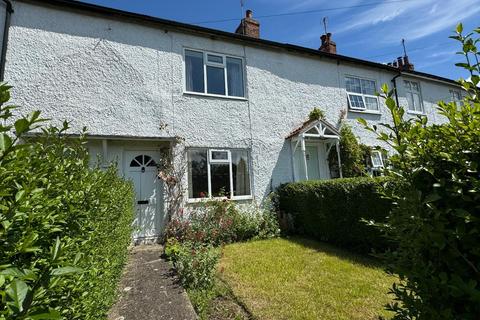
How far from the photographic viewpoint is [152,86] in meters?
8.30

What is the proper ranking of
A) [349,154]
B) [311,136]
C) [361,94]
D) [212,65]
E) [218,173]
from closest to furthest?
1. [218,173]
2. [212,65]
3. [311,136]
4. [349,154]
5. [361,94]

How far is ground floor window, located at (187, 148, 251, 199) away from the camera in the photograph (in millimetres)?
8570

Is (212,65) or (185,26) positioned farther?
(212,65)

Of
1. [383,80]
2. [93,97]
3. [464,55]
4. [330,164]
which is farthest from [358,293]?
[383,80]

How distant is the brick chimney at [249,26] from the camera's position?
35.2ft

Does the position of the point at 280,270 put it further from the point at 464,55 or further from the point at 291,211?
the point at 464,55

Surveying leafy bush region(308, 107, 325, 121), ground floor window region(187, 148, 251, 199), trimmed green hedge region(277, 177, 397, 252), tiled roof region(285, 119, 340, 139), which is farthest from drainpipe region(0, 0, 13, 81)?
leafy bush region(308, 107, 325, 121)

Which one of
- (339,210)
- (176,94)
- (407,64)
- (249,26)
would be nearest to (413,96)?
(407,64)

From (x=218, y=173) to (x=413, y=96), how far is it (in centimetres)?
1086

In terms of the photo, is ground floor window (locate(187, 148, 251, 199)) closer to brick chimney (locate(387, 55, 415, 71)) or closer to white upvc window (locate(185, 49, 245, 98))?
white upvc window (locate(185, 49, 245, 98))

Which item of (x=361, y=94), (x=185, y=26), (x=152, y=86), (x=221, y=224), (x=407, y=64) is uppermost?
(x=407, y=64)

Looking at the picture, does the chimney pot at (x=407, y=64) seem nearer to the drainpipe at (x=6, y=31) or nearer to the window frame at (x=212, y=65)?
the window frame at (x=212, y=65)

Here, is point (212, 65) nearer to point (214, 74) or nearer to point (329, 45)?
point (214, 74)

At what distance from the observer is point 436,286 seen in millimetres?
1664
